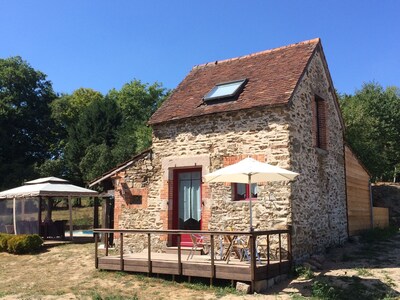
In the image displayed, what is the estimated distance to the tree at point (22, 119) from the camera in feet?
122

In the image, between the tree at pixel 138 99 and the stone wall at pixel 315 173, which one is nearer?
the stone wall at pixel 315 173

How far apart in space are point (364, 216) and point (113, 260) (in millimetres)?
10823

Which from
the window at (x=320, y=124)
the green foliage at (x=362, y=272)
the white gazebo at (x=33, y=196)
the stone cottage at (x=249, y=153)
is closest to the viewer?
the green foliage at (x=362, y=272)

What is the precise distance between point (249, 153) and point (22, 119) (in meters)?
32.8

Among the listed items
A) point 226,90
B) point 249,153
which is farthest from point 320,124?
point 249,153

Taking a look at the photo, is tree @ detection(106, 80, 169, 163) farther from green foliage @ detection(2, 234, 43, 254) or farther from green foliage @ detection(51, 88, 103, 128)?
green foliage @ detection(2, 234, 43, 254)

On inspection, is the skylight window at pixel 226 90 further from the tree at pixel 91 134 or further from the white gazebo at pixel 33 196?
the tree at pixel 91 134

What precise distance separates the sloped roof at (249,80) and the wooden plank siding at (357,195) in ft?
15.5

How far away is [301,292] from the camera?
884 centimetres

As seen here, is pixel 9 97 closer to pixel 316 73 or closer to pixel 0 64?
pixel 0 64

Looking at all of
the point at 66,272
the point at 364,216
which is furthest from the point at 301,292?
the point at 364,216

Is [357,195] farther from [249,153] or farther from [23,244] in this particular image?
[23,244]

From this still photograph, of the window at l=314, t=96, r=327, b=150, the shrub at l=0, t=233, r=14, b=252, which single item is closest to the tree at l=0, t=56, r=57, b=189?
the shrub at l=0, t=233, r=14, b=252

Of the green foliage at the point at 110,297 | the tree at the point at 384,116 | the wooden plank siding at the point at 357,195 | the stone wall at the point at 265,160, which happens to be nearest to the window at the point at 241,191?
the stone wall at the point at 265,160
